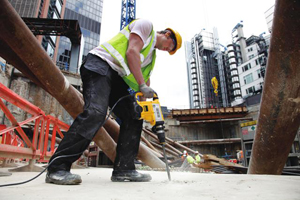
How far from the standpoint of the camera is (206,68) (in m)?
49.2

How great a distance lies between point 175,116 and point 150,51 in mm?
20811

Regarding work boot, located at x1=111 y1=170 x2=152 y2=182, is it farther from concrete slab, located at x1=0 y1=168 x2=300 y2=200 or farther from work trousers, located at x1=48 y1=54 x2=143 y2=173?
concrete slab, located at x1=0 y1=168 x2=300 y2=200

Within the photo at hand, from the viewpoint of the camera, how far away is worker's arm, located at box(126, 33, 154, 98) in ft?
5.96

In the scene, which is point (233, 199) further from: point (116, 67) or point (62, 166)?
point (116, 67)

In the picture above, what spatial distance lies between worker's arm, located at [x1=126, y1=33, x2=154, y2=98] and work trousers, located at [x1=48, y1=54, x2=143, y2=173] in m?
0.24

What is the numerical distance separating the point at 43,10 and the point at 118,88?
26.6 meters

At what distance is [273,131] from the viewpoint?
1970 mm

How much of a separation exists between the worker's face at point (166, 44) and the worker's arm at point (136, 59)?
1.48 feet

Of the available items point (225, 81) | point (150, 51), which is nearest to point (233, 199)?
point (150, 51)

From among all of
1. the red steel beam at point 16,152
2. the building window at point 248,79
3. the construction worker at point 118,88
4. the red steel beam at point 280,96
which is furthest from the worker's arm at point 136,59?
the building window at point 248,79

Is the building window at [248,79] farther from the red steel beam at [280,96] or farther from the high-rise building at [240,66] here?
the red steel beam at [280,96]

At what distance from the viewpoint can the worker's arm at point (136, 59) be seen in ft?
5.96

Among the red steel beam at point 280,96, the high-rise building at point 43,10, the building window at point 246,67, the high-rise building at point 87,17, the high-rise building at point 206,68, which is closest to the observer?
the red steel beam at point 280,96

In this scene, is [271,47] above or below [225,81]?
below
